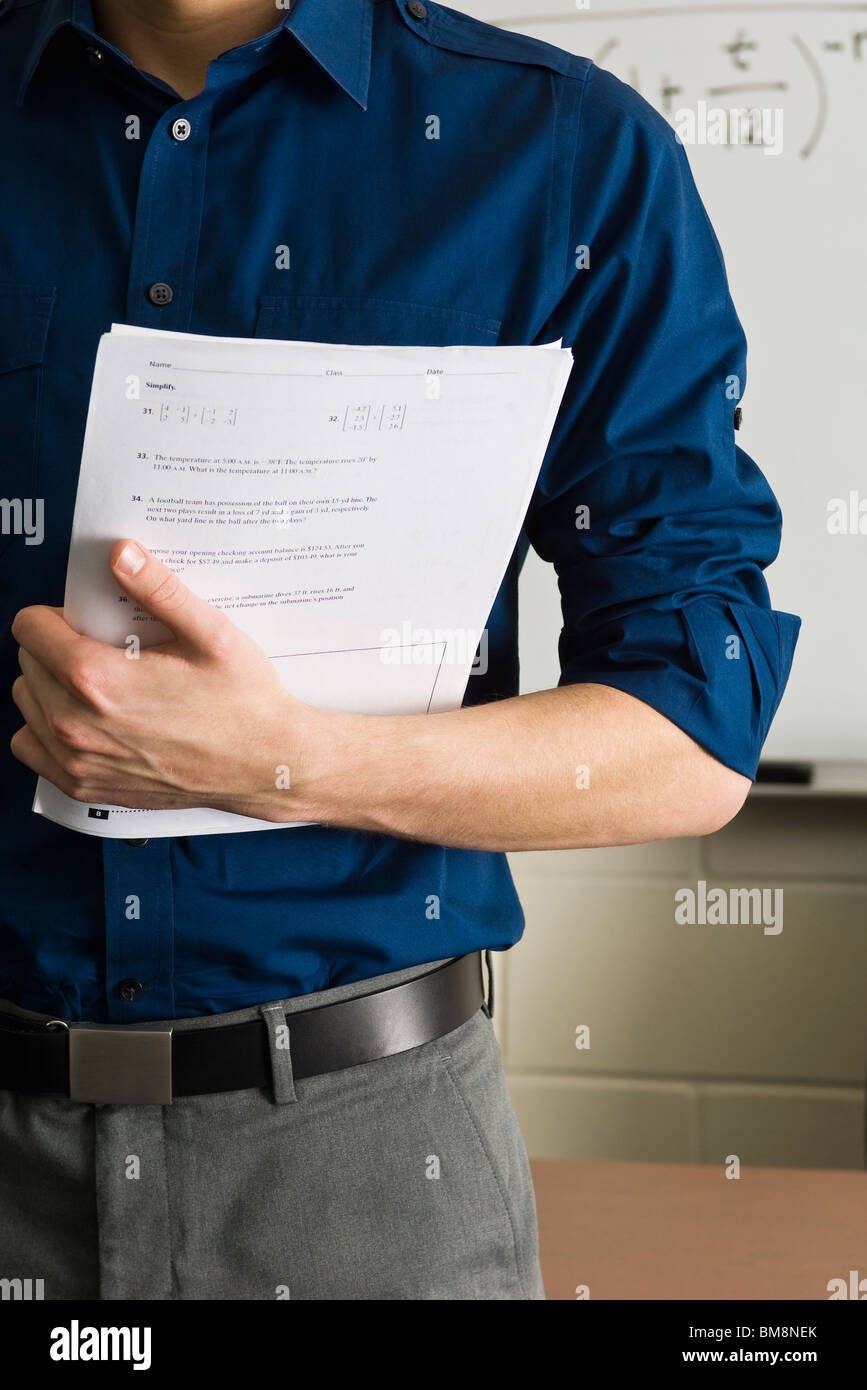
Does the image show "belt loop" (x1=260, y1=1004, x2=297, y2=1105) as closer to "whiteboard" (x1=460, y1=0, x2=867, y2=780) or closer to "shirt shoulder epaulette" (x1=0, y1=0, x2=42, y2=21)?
"shirt shoulder epaulette" (x1=0, y1=0, x2=42, y2=21)

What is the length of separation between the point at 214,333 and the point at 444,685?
25 centimetres

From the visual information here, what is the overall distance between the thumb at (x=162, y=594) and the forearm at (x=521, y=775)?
88 mm

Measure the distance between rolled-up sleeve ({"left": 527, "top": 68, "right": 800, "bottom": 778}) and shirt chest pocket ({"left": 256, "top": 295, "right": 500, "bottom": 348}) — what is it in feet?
0.23

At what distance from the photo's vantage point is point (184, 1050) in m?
0.66

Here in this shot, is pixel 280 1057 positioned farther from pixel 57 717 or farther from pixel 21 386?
pixel 21 386

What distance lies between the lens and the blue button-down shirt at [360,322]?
0.69 m

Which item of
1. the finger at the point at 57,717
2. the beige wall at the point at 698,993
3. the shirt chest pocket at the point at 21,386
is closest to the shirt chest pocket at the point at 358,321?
the shirt chest pocket at the point at 21,386

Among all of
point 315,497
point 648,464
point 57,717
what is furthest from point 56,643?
point 648,464

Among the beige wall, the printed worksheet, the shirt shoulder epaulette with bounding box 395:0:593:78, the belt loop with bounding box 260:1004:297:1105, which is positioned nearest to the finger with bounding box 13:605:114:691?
the printed worksheet

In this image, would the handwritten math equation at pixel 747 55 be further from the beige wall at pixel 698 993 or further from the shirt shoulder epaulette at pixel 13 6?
the shirt shoulder epaulette at pixel 13 6

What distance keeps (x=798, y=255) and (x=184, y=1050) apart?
1.40 metres

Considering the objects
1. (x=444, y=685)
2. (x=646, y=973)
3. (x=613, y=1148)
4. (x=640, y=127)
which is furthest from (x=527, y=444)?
(x=613, y=1148)

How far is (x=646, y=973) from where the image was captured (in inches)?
68.7
